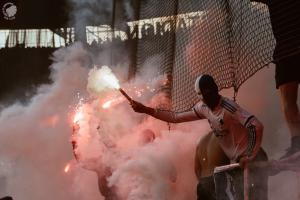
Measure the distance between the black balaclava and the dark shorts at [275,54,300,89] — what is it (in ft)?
3.38

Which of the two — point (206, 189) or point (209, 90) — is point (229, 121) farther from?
point (206, 189)

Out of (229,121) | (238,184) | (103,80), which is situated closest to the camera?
(238,184)

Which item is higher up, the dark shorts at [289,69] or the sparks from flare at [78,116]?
the dark shorts at [289,69]

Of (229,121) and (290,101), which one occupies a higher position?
(290,101)

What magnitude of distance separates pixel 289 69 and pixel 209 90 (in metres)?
1.16

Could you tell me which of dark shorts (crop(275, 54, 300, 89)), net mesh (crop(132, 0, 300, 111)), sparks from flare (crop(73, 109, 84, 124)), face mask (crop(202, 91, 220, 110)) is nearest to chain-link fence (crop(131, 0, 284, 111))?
net mesh (crop(132, 0, 300, 111))

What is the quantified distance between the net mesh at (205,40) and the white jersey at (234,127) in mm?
1085

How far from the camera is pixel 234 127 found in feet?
17.5

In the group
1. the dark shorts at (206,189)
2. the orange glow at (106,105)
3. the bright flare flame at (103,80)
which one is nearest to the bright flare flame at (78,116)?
the orange glow at (106,105)

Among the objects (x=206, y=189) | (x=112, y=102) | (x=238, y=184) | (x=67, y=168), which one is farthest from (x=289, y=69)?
(x=67, y=168)

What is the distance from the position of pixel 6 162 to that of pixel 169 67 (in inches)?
233

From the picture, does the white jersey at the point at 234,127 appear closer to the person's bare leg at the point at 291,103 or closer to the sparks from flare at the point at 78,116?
the person's bare leg at the point at 291,103

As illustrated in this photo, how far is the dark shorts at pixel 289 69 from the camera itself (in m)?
5.83

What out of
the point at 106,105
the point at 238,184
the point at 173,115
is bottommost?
the point at 238,184
